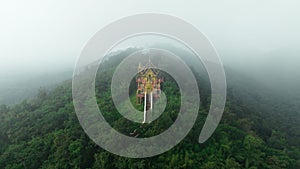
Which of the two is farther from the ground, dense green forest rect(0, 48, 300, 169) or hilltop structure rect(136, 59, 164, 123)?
hilltop structure rect(136, 59, 164, 123)

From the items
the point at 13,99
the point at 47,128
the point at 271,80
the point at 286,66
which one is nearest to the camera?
the point at 47,128

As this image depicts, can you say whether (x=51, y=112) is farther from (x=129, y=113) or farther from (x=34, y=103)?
(x=129, y=113)

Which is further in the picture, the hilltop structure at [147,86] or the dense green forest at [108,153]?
the hilltop structure at [147,86]

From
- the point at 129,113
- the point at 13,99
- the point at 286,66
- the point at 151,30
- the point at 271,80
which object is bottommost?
the point at 13,99

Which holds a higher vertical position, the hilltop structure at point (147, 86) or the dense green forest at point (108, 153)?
the hilltop structure at point (147, 86)

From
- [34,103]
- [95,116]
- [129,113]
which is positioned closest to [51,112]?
[34,103]

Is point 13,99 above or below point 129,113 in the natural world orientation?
below

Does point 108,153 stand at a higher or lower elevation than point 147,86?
lower

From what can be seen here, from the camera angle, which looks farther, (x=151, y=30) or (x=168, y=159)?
(x=168, y=159)

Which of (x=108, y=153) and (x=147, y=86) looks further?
(x=147, y=86)

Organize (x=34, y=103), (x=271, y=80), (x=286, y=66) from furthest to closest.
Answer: (x=286, y=66), (x=271, y=80), (x=34, y=103)

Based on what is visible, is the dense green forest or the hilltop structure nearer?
the dense green forest
